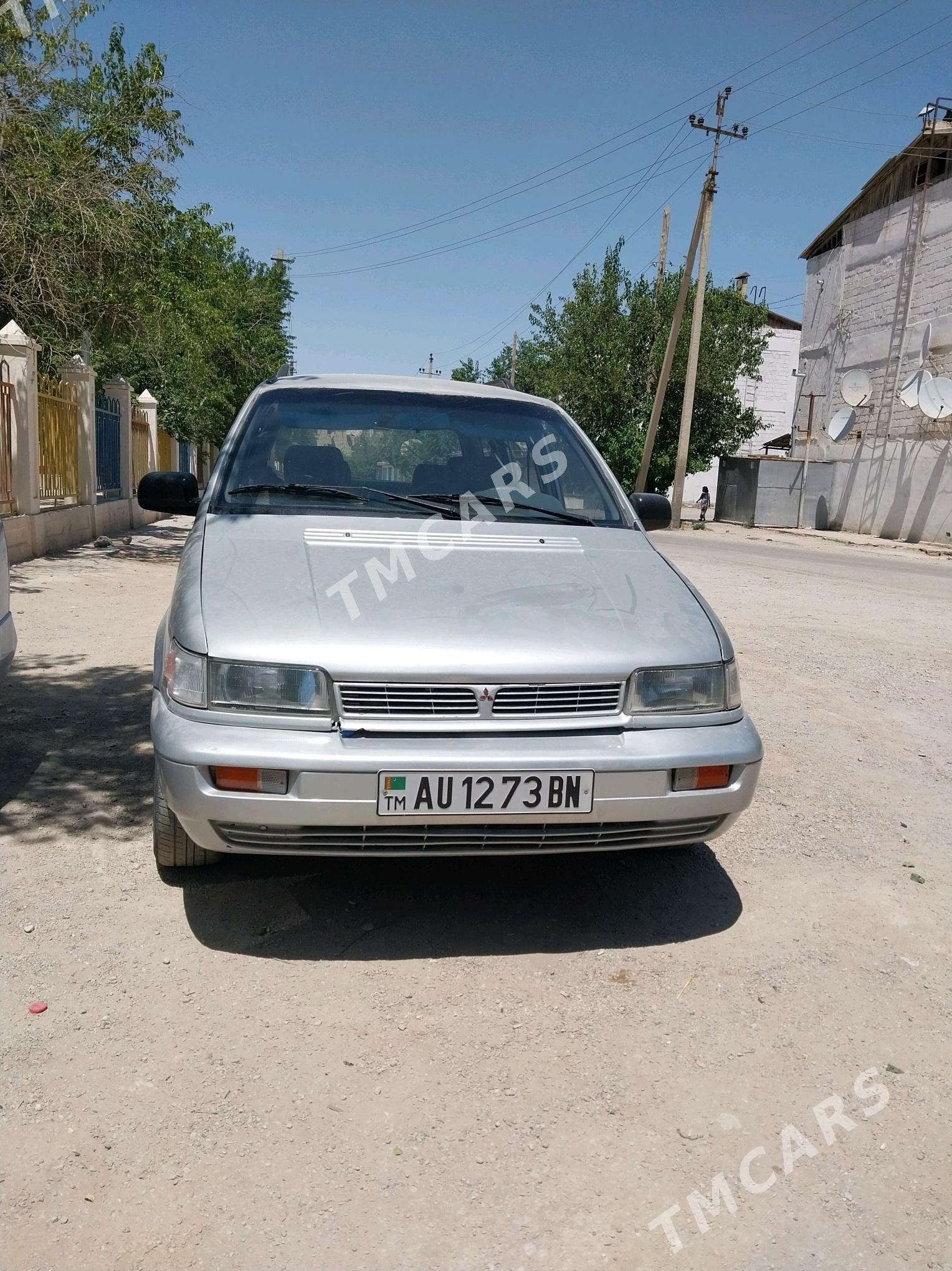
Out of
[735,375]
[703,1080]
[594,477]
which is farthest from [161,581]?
[735,375]

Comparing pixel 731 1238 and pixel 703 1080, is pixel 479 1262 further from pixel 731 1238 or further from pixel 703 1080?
pixel 703 1080

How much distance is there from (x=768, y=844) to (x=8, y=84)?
42.4ft

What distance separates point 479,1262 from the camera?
6.19 feet

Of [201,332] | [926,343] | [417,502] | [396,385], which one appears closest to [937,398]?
[926,343]

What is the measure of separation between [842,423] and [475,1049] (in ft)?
93.9

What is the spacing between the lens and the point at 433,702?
2.78 meters

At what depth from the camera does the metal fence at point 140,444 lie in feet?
59.7

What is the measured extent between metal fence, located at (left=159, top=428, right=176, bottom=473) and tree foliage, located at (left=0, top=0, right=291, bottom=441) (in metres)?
5.77

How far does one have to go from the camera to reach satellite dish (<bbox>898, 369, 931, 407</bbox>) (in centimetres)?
2400

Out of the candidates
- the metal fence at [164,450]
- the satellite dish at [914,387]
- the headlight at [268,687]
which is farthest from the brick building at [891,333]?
the headlight at [268,687]

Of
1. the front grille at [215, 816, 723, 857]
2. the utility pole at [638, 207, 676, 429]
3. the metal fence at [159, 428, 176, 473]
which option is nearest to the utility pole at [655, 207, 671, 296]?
the utility pole at [638, 207, 676, 429]

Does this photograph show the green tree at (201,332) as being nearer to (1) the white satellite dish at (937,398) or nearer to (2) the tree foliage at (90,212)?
(2) the tree foliage at (90,212)

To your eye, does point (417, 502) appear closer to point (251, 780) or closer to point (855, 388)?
point (251, 780)

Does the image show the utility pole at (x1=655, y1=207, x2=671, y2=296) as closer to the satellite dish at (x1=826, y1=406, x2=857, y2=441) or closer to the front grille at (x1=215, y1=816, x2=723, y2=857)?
the satellite dish at (x1=826, y1=406, x2=857, y2=441)
